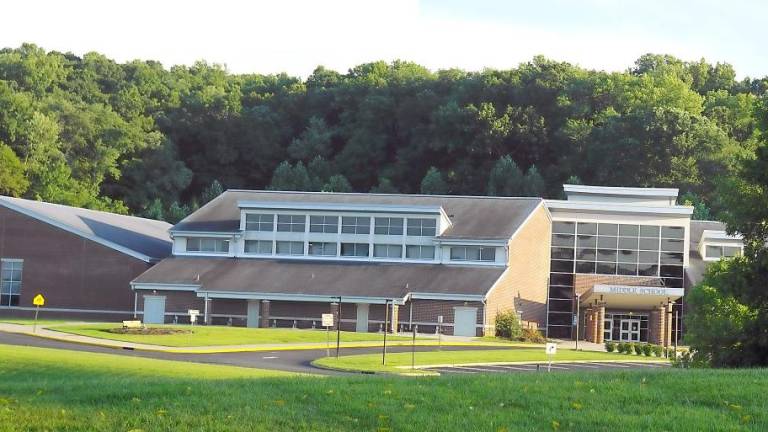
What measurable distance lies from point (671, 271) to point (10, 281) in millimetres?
42359

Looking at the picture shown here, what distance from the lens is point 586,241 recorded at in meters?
78.4

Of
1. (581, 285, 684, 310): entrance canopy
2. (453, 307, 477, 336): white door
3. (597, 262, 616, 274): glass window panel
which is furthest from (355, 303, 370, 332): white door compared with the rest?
(597, 262, 616, 274): glass window panel

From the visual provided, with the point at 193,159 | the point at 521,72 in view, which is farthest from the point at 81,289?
the point at 521,72

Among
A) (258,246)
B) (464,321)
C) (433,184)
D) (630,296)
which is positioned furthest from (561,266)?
(433,184)

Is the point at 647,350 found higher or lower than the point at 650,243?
lower

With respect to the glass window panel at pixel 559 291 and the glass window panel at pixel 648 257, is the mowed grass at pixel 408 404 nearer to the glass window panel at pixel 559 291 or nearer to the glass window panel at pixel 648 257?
the glass window panel at pixel 648 257

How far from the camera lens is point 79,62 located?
13788 centimetres

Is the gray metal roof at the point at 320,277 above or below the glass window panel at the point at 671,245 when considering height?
below

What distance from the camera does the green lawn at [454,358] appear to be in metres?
45.8

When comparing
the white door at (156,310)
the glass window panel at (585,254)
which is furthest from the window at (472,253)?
the white door at (156,310)

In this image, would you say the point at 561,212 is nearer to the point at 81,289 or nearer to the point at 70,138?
the point at 81,289

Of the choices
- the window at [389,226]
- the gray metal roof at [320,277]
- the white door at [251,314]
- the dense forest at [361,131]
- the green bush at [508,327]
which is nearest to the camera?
the green bush at [508,327]

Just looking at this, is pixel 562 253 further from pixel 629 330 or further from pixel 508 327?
pixel 508 327

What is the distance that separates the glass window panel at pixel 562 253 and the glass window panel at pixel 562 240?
321 millimetres
